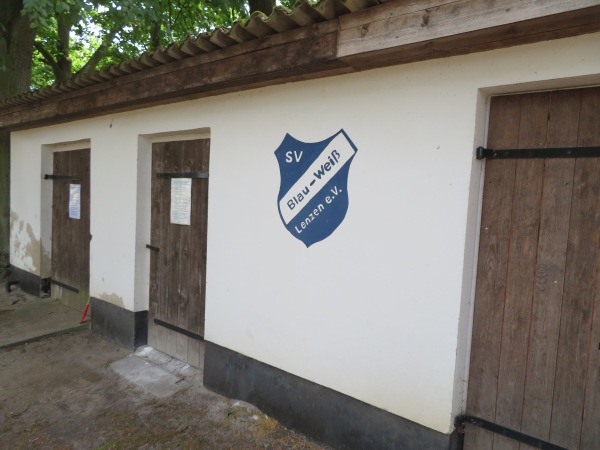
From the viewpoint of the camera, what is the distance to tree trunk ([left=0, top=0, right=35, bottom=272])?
22.3ft

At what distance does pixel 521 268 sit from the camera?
7.48 feet

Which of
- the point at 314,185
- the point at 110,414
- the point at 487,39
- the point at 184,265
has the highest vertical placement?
the point at 487,39

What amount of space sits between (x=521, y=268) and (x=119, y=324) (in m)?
4.23

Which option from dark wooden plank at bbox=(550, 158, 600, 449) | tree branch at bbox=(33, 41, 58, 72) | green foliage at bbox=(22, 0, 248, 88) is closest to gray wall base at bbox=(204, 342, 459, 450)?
dark wooden plank at bbox=(550, 158, 600, 449)

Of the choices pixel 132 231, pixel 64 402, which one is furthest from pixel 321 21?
pixel 64 402

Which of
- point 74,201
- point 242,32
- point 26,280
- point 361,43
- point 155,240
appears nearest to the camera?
point 361,43

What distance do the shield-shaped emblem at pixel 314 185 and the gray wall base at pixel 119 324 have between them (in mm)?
2513

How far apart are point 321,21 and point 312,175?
994mm

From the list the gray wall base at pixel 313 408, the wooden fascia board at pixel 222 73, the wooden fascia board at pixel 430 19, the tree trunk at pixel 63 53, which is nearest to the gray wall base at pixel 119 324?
the gray wall base at pixel 313 408

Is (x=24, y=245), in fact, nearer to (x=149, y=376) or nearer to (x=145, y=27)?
(x=149, y=376)

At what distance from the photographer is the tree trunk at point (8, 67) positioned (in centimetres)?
680

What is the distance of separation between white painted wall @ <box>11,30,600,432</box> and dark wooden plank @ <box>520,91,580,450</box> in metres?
0.20

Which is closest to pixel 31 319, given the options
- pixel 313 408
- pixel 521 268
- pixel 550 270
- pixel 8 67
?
pixel 8 67

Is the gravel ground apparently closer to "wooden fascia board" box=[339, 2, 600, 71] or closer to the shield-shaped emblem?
the shield-shaped emblem
